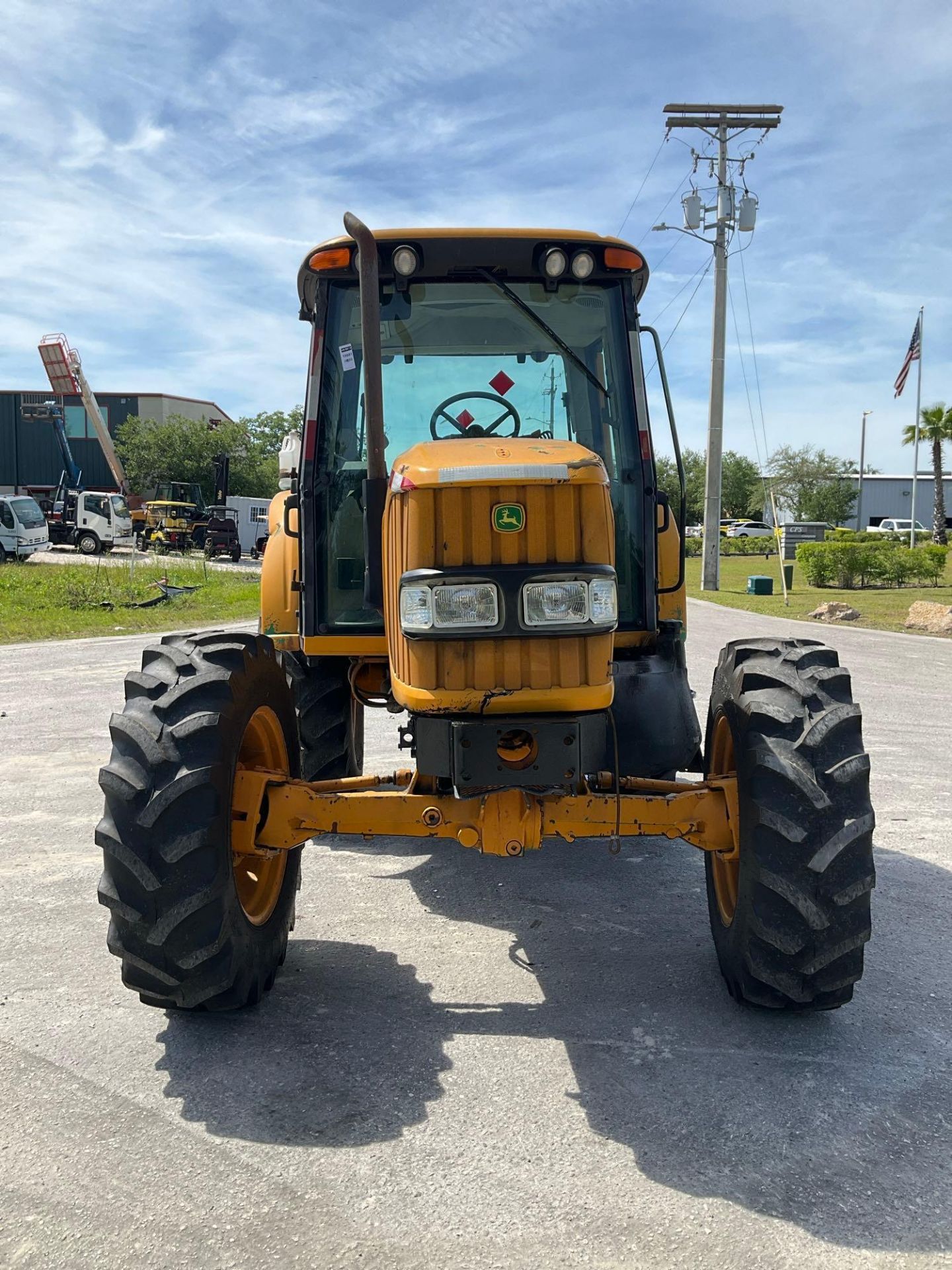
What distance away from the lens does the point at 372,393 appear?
11.7 ft

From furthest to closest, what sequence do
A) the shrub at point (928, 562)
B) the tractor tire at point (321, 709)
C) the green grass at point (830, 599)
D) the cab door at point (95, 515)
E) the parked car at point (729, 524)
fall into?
the parked car at point (729, 524) → the cab door at point (95, 515) → the shrub at point (928, 562) → the green grass at point (830, 599) → the tractor tire at point (321, 709)

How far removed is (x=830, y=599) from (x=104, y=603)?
1642 cm

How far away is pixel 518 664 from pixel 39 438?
7304 centimetres

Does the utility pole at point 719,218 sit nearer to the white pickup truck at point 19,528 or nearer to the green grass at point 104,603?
the green grass at point 104,603

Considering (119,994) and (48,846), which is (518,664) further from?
(48,846)

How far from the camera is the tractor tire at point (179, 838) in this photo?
3.35 m

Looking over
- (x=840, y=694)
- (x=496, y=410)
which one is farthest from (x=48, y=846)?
(x=840, y=694)

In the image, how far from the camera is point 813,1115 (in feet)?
10.0

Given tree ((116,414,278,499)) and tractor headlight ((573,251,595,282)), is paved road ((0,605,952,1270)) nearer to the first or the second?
tractor headlight ((573,251,595,282))

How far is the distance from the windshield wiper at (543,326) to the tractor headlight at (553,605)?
5.01 feet

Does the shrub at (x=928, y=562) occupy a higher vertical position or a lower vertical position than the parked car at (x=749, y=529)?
lower

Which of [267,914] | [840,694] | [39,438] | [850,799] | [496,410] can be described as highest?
[39,438]

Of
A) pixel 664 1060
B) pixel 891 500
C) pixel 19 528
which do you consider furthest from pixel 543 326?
Answer: pixel 891 500

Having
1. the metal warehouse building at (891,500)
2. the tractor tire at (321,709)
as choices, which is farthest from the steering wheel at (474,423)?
the metal warehouse building at (891,500)
